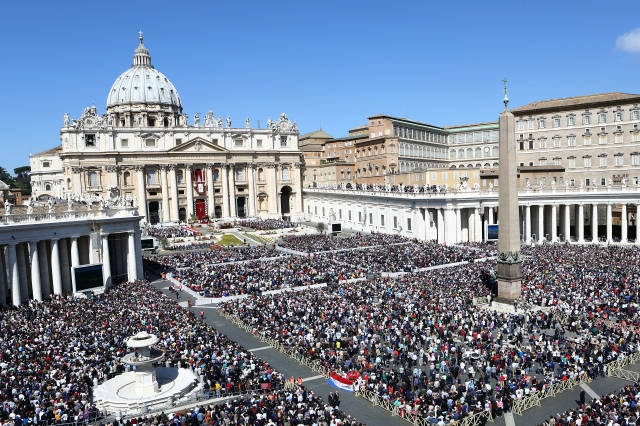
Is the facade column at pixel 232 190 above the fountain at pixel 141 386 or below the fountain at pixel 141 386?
above

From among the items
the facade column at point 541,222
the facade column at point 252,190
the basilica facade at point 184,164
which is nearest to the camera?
the facade column at point 541,222

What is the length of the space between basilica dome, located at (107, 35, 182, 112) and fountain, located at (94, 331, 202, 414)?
94.0 meters

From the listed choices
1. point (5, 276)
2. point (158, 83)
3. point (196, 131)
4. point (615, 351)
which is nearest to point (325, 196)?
point (196, 131)

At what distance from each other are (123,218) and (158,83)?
7696cm

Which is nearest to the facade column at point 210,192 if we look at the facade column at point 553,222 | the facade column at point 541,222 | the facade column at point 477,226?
the facade column at point 477,226

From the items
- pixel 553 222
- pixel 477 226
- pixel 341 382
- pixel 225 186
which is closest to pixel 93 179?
pixel 225 186

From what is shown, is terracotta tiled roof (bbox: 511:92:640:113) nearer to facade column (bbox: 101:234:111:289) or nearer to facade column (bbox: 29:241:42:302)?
facade column (bbox: 101:234:111:289)

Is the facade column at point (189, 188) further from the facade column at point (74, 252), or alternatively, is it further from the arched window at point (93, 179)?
the facade column at point (74, 252)

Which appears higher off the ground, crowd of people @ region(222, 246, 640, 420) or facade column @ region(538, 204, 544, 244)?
facade column @ region(538, 204, 544, 244)

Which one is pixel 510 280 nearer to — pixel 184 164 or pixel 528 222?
pixel 528 222

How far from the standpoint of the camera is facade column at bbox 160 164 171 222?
86.9m

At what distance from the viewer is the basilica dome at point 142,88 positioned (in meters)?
107

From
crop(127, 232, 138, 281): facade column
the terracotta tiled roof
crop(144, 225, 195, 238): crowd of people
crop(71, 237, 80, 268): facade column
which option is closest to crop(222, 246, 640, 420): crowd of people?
crop(127, 232, 138, 281): facade column

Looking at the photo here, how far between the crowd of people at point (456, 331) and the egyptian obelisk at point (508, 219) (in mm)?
1201
